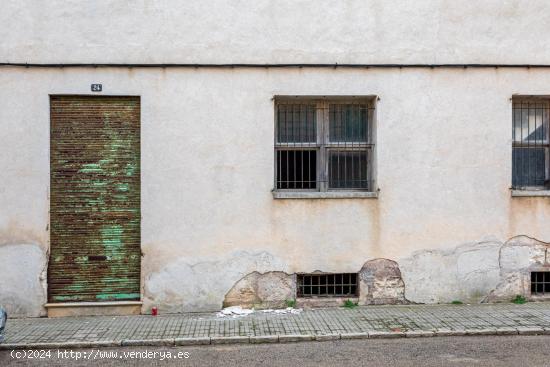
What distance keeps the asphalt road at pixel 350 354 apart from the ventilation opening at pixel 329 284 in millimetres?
1738

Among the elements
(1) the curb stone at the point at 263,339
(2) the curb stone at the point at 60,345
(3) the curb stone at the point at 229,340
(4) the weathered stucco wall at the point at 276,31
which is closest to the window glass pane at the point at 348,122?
(4) the weathered stucco wall at the point at 276,31

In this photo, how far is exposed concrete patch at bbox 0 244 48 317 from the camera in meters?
7.73

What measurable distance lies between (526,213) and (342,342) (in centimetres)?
424

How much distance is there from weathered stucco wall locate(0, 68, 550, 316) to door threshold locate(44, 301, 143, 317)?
26cm

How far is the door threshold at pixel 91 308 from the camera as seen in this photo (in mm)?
7777

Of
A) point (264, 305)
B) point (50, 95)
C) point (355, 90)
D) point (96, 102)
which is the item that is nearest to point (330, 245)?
point (264, 305)

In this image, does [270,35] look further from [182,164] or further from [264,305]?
[264,305]

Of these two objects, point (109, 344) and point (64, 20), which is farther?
point (64, 20)

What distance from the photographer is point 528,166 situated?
864 cm

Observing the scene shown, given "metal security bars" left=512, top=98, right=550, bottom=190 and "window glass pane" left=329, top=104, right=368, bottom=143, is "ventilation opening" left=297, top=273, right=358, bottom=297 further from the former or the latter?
"metal security bars" left=512, top=98, right=550, bottom=190

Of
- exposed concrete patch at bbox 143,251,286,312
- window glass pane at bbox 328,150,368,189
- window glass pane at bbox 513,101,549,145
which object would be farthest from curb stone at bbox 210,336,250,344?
window glass pane at bbox 513,101,549,145

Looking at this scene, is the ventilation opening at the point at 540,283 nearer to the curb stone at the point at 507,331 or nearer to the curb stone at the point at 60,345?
the curb stone at the point at 507,331

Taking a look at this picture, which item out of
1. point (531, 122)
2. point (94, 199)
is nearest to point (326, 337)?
point (94, 199)

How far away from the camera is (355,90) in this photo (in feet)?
26.8
